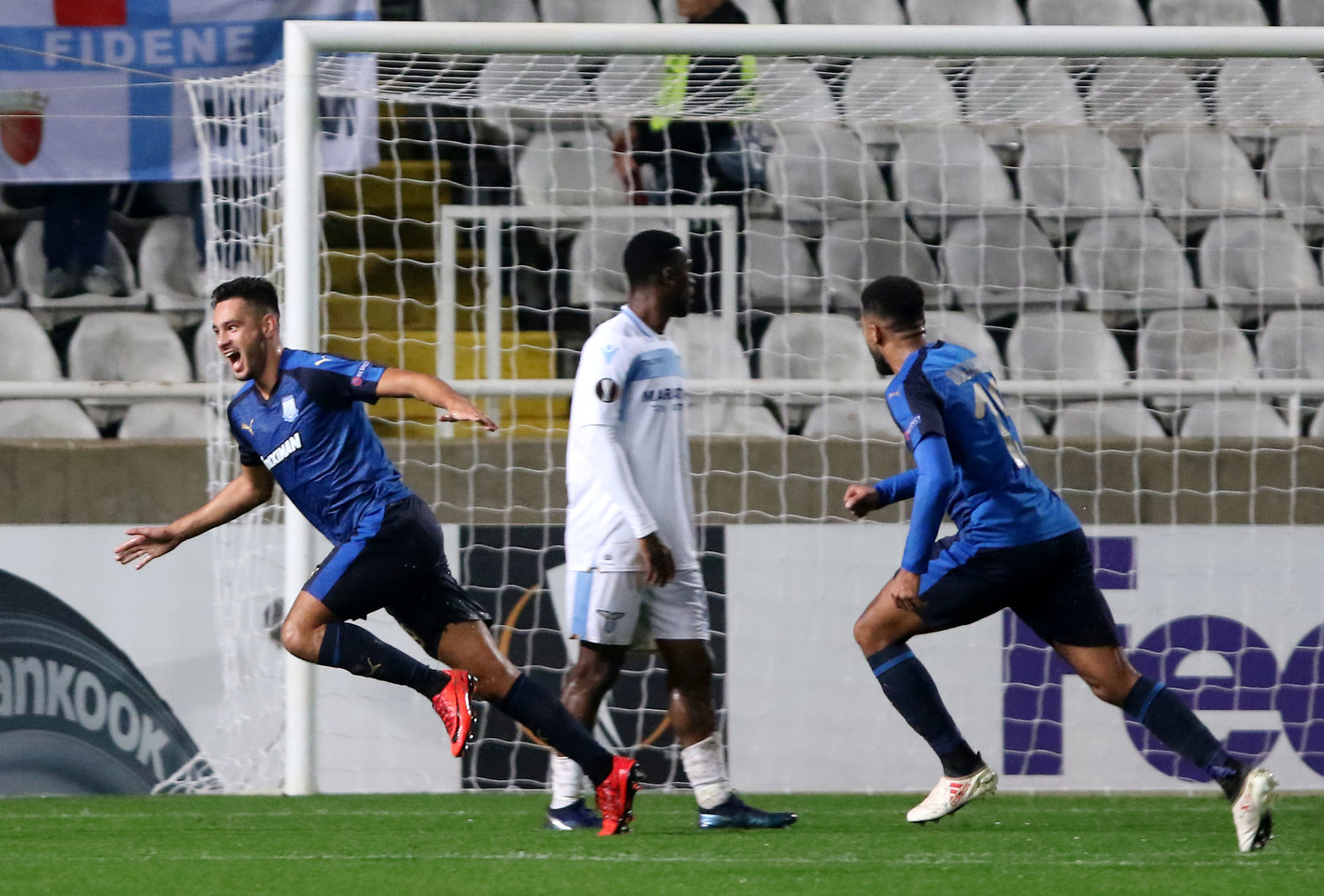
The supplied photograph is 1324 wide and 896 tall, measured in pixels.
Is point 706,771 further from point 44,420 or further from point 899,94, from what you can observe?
point 44,420

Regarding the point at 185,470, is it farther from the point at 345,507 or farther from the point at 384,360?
the point at 345,507

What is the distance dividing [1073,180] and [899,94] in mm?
1478

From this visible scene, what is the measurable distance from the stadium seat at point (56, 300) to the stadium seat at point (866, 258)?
3368 mm

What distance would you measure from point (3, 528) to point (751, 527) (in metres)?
2.78

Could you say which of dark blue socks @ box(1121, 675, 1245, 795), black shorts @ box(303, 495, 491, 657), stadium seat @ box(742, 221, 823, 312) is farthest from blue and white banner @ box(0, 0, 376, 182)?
dark blue socks @ box(1121, 675, 1245, 795)

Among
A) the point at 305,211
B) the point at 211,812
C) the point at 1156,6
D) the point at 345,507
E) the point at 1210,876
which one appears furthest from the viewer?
the point at 1156,6

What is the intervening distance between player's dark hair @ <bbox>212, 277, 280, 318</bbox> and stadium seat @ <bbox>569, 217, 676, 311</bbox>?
2976mm

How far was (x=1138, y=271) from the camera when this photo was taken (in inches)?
297

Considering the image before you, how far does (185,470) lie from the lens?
6188 millimetres

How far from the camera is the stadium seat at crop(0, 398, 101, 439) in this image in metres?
7.09

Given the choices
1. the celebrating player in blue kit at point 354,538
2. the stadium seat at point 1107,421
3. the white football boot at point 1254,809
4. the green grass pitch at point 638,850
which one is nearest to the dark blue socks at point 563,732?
the celebrating player in blue kit at point 354,538

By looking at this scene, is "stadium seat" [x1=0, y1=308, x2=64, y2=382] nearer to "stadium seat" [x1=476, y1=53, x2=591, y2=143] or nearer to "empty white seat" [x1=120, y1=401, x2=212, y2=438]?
"empty white seat" [x1=120, y1=401, x2=212, y2=438]

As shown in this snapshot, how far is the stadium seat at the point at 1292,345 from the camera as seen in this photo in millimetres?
7102

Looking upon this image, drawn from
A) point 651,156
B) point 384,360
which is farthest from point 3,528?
point 651,156
